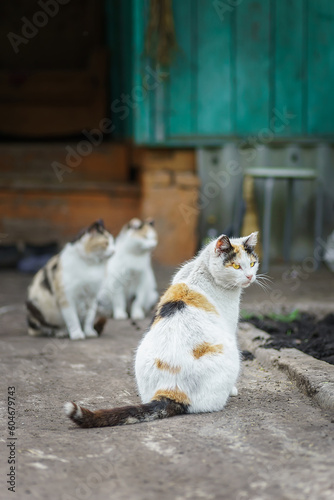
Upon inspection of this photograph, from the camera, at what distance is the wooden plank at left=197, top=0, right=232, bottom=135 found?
7.31 metres

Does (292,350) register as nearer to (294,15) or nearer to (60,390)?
(60,390)

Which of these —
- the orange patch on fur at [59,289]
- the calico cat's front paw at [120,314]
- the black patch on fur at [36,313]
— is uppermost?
the orange patch on fur at [59,289]

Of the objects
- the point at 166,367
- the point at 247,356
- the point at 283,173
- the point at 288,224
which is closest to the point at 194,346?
the point at 166,367

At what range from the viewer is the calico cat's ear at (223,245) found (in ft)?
10.7

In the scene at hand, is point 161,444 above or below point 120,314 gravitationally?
above

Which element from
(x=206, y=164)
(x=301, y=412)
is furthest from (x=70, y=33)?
(x=301, y=412)

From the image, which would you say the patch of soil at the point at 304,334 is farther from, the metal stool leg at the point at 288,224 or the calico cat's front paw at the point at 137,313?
the metal stool leg at the point at 288,224

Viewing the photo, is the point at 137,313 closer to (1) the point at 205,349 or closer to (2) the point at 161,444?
(1) the point at 205,349

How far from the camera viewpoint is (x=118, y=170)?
8.45 m

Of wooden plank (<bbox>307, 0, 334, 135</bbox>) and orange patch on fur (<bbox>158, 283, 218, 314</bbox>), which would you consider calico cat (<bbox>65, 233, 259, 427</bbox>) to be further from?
wooden plank (<bbox>307, 0, 334, 135</bbox>)

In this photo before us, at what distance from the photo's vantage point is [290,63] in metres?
7.45

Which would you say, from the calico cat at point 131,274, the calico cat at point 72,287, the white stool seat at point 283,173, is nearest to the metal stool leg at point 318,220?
the white stool seat at point 283,173

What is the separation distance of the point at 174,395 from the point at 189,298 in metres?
0.47

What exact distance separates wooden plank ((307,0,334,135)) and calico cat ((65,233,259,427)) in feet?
14.8
